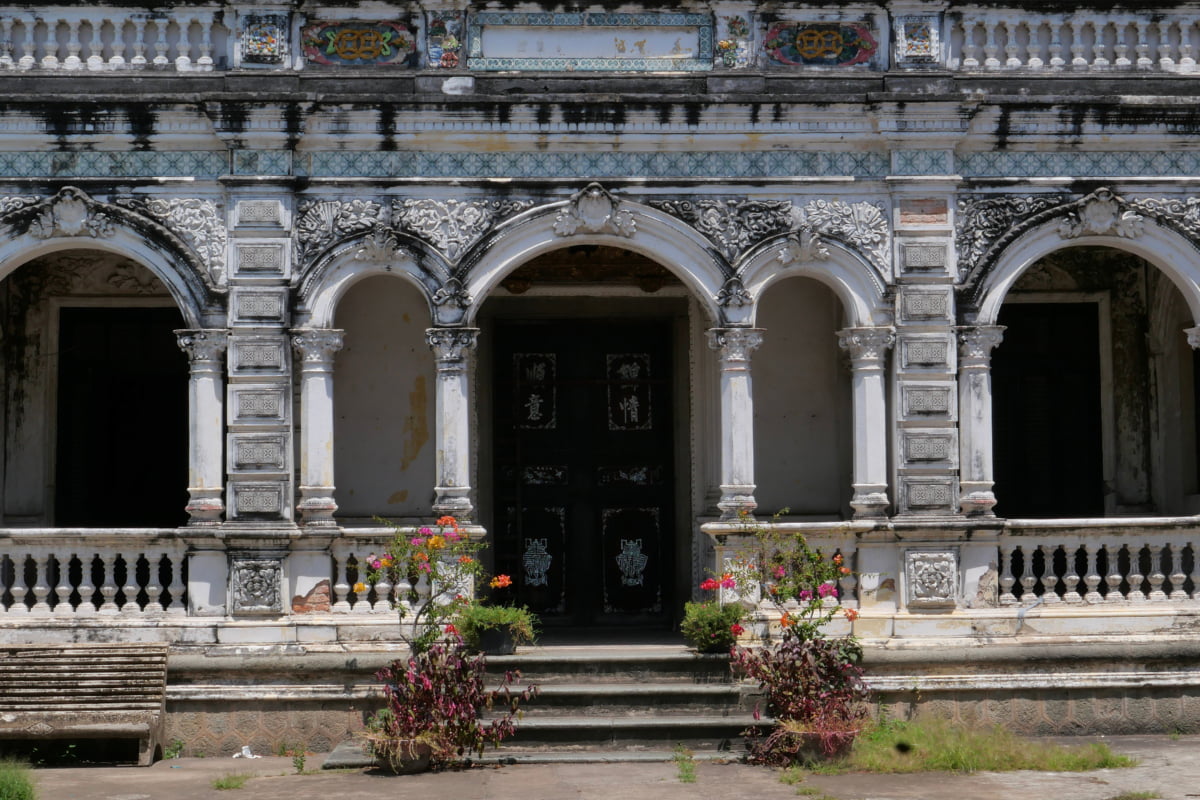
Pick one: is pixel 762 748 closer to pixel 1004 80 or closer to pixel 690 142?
→ pixel 690 142

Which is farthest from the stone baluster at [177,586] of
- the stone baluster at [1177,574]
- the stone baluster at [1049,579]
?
the stone baluster at [1177,574]

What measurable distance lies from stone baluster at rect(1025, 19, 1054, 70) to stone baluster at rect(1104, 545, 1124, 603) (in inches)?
165

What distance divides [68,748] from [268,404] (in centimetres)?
311

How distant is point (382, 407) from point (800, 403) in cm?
395

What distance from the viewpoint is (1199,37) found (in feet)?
46.0

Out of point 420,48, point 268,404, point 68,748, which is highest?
point 420,48

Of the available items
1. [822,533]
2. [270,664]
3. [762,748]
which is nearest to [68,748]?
[270,664]

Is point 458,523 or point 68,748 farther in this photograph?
point 458,523

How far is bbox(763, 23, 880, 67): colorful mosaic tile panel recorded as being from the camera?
13766 mm

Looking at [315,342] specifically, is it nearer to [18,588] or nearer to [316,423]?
[316,423]

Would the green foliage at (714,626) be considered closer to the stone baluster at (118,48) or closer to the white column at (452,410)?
the white column at (452,410)

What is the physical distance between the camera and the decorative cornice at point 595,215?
44.2 ft

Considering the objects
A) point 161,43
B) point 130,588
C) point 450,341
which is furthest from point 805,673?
point 161,43

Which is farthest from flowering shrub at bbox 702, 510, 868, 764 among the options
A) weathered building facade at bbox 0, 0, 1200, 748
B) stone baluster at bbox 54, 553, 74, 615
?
stone baluster at bbox 54, 553, 74, 615
